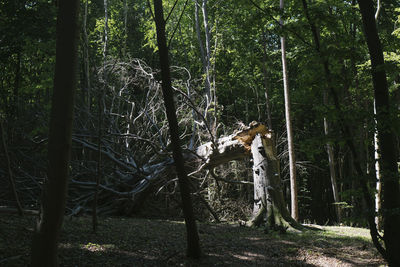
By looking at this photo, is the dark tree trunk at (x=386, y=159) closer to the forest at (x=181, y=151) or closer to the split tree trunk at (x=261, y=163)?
the forest at (x=181, y=151)

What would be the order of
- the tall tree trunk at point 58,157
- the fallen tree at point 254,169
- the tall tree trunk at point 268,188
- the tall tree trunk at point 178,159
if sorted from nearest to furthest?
the tall tree trunk at point 58,157 < the tall tree trunk at point 178,159 < the tall tree trunk at point 268,188 < the fallen tree at point 254,169

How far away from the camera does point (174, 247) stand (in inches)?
227

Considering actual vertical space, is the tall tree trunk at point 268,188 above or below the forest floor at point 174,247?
above

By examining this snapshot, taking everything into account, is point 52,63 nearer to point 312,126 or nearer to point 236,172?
point 236,172

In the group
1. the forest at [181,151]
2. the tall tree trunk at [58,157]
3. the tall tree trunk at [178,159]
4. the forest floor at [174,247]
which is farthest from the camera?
the tall tree trunk at [178,159]

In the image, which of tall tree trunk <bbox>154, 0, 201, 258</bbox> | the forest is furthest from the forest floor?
tall tree trunk <bbox>154, 0, 201, 258</bbox>

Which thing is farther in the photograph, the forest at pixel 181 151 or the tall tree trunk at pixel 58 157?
the forest at pixel 181 151

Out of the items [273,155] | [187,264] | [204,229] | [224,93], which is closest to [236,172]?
[273,155]

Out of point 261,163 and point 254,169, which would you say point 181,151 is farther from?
point 254,169

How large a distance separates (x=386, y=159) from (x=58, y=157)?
3646 mm

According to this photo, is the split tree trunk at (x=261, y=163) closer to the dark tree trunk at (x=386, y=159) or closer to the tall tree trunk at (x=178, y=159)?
the tall tree trunk at (x=178, y=159)

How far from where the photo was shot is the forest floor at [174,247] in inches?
183

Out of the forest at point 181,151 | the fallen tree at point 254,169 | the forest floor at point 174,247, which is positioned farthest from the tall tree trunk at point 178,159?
the fallen tree at point 254,169

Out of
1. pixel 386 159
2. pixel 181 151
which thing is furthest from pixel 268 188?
pixel 386 159
